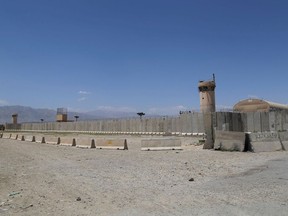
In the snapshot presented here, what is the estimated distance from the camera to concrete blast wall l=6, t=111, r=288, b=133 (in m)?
36.8

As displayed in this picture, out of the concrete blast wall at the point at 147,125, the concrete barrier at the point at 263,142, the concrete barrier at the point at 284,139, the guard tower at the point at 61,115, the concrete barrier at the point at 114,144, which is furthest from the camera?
the guard tower at the point at 61,115

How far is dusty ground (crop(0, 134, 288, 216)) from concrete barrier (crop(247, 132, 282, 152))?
5.45 m

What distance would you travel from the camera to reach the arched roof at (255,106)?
57125 mm

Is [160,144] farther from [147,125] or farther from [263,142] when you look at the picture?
[147,125]

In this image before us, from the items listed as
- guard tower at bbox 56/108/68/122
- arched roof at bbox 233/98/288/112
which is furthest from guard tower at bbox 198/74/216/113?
guard tower at bbox 56/108/68/122

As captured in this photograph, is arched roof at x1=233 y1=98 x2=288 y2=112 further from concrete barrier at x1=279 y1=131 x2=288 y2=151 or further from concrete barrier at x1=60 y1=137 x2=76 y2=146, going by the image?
concrete barrier at x1=60 y1=137 x2=76 y2=146

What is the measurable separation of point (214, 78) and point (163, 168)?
45918 mm

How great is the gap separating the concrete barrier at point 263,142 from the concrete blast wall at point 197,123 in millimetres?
2577

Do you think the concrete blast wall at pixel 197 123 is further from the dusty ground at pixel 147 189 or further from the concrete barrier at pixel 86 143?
the dusty ground at pixel 147 189

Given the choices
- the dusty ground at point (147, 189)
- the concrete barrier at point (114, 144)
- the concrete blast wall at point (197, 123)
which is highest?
the concrete blast wall at point (197, 123)

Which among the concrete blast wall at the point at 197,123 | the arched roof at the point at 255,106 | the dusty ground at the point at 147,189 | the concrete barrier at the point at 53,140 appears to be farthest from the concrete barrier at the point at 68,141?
the arched roof at the point at 255,106

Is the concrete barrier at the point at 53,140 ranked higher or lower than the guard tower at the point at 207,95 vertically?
lower

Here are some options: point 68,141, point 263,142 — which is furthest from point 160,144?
point 68,141

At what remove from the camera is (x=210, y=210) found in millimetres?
8023
